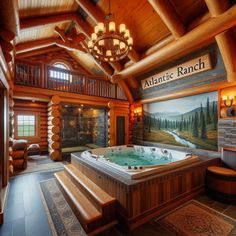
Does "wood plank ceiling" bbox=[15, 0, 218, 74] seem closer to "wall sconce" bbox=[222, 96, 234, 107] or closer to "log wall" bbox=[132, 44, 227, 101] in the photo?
"log wall" bbox=[132, 44, 227, 101]

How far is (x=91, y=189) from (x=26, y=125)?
248 inches

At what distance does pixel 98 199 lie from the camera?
93.3 inches

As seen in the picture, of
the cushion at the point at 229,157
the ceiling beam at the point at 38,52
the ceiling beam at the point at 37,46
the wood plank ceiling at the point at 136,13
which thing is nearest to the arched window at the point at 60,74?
the ceiling beam at the point at 37,46

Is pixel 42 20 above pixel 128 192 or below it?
above

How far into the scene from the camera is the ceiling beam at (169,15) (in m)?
3.19

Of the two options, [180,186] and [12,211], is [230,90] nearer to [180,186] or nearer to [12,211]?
[180,186]

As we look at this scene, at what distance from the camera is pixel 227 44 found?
3.27 m

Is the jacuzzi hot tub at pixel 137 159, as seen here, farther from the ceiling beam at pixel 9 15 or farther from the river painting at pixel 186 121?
the ceiling beam at pixel 9 15

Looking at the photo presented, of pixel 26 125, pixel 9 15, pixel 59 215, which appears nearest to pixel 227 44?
pixel 9 15

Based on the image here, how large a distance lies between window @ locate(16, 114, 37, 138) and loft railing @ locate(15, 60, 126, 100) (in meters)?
2.41

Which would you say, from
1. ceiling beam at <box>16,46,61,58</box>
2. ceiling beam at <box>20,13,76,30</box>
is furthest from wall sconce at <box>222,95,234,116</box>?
ceiling beam at <box>16,46,61,58</box>

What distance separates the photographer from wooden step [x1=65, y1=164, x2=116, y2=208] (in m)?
2.33

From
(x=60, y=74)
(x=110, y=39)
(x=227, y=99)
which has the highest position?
(x=60, y=74)

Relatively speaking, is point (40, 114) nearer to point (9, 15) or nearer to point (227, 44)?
point (9, 15)
